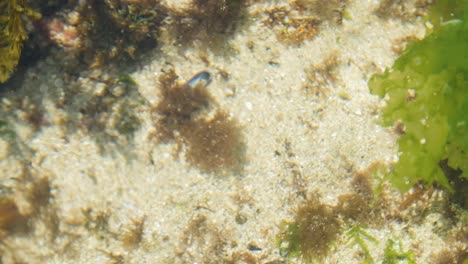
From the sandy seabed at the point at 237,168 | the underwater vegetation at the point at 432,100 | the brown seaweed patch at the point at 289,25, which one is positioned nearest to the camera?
the underwater vegetation at the point at 432,100

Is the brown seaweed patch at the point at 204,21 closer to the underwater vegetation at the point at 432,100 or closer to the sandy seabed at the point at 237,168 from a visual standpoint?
the sandy seabed at the point at 237,168

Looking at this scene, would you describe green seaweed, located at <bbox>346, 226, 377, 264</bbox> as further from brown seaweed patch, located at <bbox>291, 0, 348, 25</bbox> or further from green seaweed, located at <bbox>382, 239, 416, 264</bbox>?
brown seaweed patch, located at <bbox>291, 0, 348, 25</bbox>

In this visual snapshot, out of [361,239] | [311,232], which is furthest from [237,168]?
[361,239]

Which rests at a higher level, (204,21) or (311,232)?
(204,21)

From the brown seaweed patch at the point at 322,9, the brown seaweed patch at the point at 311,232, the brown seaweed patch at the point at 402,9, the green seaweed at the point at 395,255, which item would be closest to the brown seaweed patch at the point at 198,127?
the brown seaweed patch at the point at 311,232

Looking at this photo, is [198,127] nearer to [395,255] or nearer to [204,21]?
[204,21]

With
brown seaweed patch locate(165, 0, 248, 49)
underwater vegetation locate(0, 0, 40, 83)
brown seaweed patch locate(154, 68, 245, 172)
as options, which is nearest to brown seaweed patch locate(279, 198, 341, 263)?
brown seaweed patch locate(154, 68, 245, 172)
